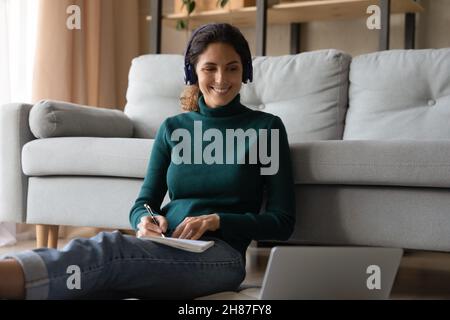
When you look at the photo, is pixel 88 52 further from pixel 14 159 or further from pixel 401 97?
pixel 401 97

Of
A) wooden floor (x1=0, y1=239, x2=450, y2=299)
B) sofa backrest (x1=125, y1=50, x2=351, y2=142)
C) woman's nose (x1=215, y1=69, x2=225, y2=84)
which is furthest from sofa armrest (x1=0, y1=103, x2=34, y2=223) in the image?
woman's nose (x1=215, y1=69, x2=225, y2=84)

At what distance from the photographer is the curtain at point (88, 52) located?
→ 113 inches

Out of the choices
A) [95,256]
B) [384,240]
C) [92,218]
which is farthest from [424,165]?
[92,218]

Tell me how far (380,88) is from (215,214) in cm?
110

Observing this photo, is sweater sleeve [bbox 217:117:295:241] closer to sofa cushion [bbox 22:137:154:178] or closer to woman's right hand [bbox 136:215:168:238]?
woman's right hand [bbox 136:215:168:238]

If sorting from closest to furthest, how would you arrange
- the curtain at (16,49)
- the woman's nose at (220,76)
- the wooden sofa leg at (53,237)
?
the woman's nose at (220,76) → the wooden sofa leg at (53,237) → the curtain at (16,49)

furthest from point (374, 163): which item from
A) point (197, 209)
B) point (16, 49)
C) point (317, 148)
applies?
point (16, 49)

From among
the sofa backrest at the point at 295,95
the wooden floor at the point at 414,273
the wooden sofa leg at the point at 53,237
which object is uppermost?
the sofa backrest at the point at 295,95

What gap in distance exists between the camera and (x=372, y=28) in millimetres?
3002

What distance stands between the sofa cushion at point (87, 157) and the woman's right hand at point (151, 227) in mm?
540

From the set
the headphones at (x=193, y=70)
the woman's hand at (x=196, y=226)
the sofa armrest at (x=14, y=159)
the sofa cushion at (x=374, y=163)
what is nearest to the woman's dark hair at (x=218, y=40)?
the headphones at (x=193, y=70)

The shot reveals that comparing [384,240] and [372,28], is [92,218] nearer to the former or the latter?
[384,240]

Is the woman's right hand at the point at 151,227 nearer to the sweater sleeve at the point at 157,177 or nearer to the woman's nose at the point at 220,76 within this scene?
the sweater sleeve at the point at 157,177

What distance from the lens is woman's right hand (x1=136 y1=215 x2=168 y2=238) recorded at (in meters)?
1.28
